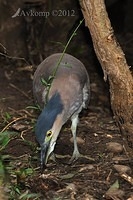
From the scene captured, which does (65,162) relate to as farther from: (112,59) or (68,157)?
(112,59)

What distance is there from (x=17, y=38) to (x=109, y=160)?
295 centimetres

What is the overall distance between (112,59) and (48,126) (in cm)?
70

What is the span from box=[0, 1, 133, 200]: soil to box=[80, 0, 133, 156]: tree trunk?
384 mm

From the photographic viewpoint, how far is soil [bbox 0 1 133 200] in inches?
169

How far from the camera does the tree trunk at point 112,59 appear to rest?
4473mm

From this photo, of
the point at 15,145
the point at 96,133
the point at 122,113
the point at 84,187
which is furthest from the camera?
the point at 96,133

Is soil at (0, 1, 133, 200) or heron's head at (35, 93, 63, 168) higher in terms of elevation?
heron's head at (35, 93, 63, 168)

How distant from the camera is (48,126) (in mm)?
4395

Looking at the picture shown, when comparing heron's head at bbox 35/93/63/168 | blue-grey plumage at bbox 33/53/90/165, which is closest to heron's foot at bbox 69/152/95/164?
blue-grey plumage at bbox 33/53/90/165

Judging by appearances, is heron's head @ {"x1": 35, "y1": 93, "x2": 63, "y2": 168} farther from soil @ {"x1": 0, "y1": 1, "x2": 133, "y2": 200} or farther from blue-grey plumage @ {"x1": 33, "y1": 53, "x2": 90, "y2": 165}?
soil @ {"x1": 0, "y1": 1, "x2": 133, "y2": 200}

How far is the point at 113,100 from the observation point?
4.71 m

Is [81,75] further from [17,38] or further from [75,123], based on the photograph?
[17,38]

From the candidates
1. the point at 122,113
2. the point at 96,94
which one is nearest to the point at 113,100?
the point at 122,113

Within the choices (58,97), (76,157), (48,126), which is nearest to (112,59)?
(58,97)
